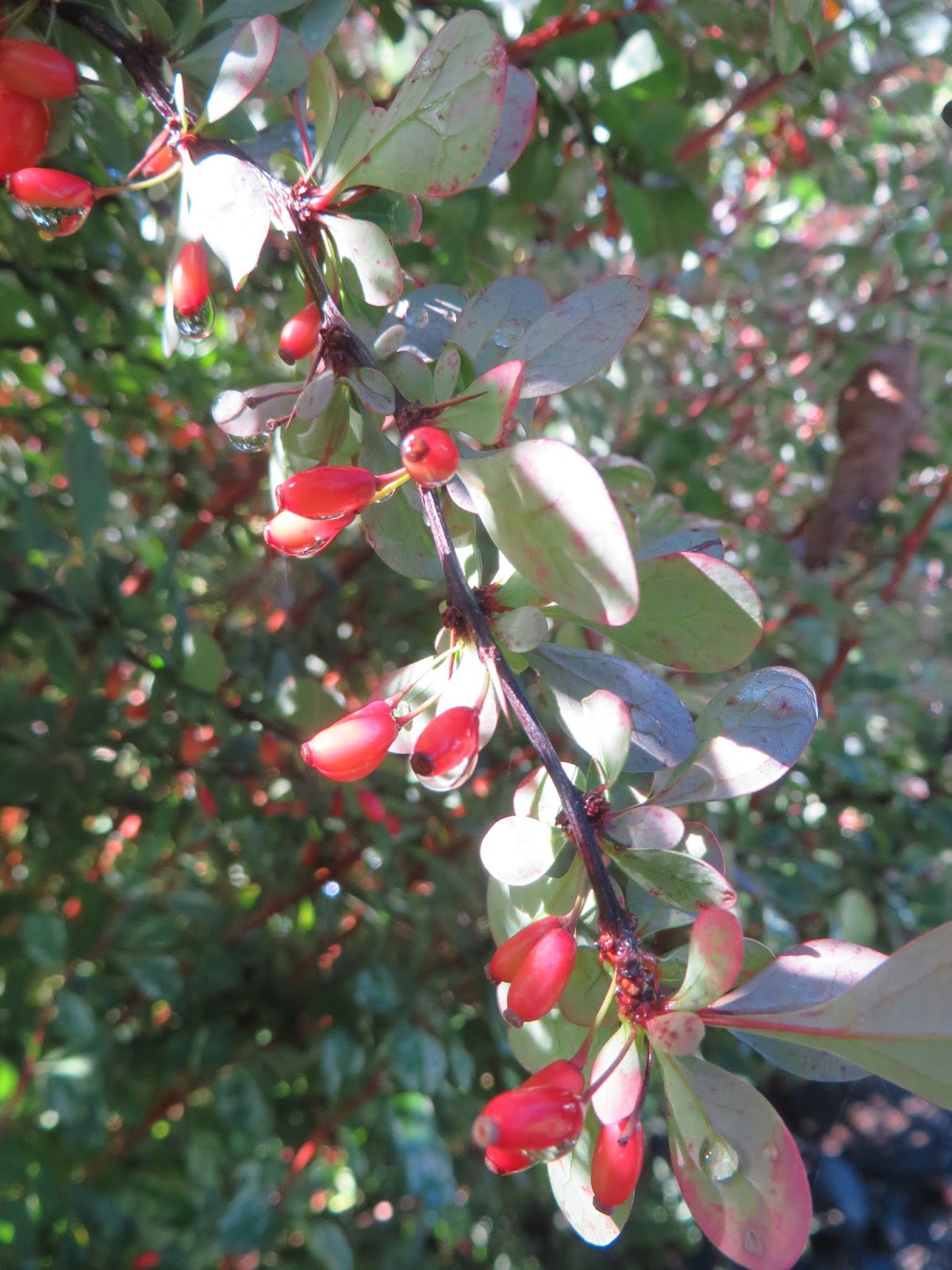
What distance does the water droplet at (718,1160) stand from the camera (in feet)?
1.08

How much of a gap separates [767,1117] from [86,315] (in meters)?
0.93

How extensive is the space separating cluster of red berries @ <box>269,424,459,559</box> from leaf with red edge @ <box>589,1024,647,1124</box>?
12 cm

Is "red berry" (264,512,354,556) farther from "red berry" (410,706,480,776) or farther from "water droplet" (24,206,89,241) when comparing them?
"water droplet" (24,206,89,241)

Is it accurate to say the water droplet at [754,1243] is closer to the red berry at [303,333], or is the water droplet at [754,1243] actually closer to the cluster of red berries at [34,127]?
the red berry at [303,333]

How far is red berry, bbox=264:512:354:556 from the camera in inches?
14.9

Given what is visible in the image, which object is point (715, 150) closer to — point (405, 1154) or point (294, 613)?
point (294, 613)

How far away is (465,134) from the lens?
13.7 inches

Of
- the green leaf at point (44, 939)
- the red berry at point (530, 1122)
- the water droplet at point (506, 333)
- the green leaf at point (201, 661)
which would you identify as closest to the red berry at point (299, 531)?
the water droplet at point (506, 333)

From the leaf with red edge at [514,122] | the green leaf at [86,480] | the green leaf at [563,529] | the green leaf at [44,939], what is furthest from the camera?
the green leaf at [44,939]

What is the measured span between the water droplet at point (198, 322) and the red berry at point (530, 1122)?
304 millimetres

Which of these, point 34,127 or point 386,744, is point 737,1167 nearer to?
point 386,744

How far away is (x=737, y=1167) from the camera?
1.08ft

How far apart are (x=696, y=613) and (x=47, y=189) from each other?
1.11ft

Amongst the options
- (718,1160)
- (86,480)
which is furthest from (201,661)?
(718,1160)
